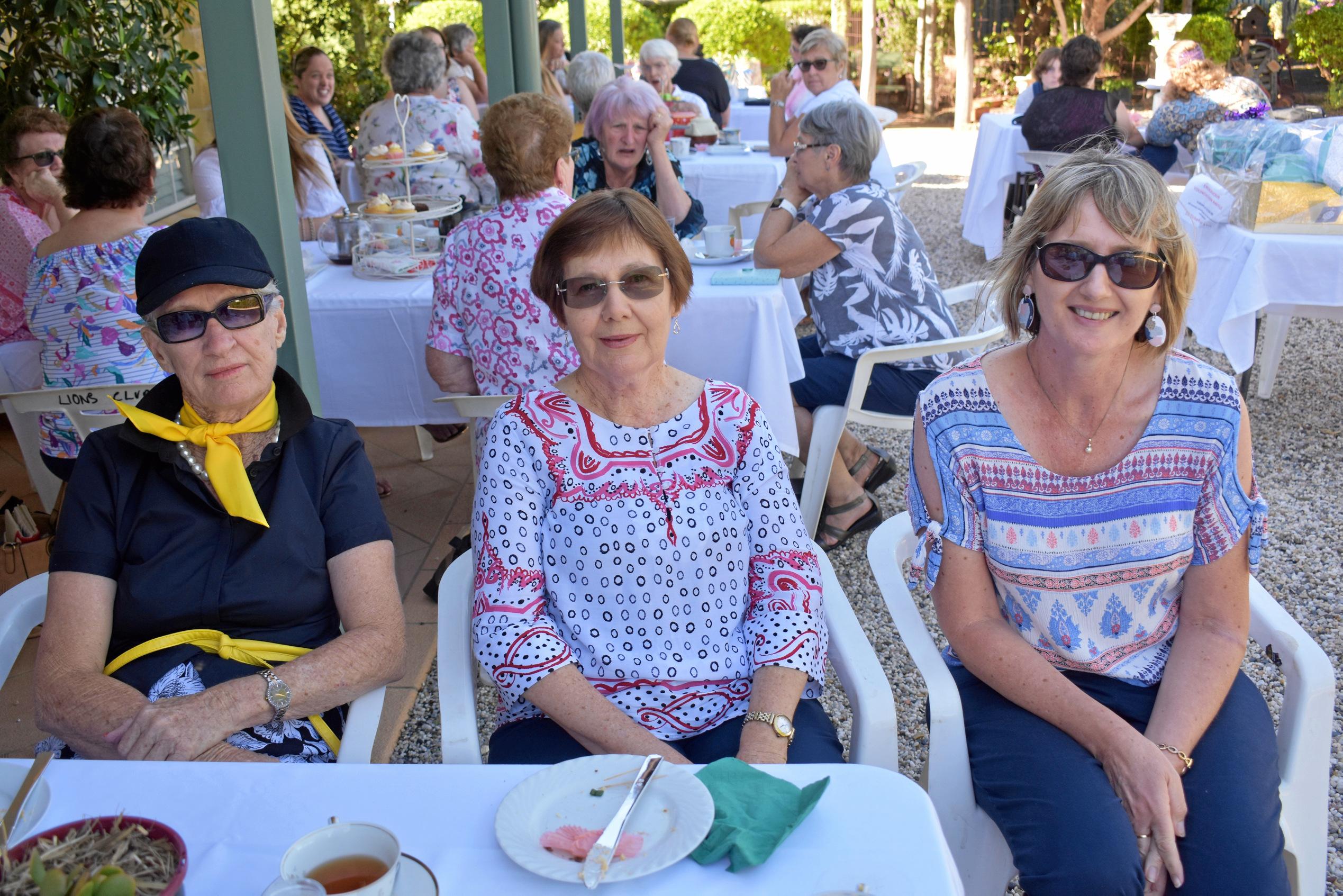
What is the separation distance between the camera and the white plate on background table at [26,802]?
1114 mm

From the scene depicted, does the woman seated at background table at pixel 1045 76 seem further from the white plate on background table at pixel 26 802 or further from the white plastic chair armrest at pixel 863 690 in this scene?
the white plate on background table at pixel 26 802

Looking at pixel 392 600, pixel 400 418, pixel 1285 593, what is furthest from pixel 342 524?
pixel 1285 593

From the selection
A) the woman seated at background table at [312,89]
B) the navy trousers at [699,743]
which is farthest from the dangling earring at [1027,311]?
the woman seated at background table at [312,89]

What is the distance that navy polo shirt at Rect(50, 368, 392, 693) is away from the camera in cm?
171

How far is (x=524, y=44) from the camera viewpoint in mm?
5977

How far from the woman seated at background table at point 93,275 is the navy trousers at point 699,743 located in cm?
184

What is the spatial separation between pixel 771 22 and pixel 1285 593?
1506cm

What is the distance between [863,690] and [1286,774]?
0.67m

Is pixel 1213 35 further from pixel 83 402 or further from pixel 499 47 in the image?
pixel 83 402

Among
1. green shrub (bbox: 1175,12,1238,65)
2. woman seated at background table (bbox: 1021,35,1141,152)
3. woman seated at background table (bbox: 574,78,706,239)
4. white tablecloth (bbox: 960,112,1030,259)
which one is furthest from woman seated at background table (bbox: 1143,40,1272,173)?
green shrub (bbox: 1175,12,1238,65)

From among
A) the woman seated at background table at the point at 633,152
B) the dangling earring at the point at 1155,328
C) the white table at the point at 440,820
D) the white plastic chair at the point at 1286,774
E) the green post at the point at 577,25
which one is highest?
the green post at the point at 577,25

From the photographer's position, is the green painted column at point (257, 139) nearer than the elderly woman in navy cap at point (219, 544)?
No

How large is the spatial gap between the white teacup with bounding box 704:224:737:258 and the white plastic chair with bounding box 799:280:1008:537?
28.8 inches

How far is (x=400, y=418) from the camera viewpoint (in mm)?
3504
